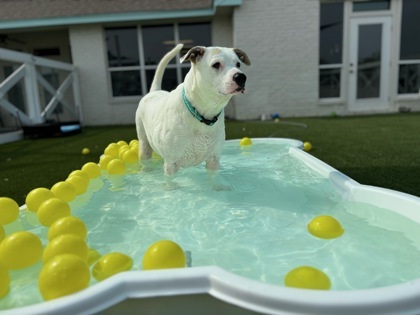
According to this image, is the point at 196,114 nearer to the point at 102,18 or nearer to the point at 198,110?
the point at 198,110

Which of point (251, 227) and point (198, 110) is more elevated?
point (198, 110)


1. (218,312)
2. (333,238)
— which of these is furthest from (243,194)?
(218,312)

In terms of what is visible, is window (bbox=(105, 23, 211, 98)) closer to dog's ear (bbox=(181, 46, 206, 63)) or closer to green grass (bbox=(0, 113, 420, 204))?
green grass (bbox=(0, 113, 420, 204))

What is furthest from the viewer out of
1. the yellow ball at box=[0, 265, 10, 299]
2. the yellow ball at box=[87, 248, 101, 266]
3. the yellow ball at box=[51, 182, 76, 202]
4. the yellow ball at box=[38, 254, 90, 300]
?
the yellow ball at box=[51, 182, 76, 202]

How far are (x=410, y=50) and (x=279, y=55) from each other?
4.43 m

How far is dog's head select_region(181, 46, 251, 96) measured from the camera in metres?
2.38

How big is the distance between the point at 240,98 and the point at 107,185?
8.20m

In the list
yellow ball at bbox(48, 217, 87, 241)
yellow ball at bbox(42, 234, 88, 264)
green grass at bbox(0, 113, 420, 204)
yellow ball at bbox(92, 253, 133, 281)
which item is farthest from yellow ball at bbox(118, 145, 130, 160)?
yellow ball at bbox(92, 253, 133, 281)

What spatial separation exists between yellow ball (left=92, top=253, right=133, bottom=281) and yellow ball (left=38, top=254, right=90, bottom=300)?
0.58 feet

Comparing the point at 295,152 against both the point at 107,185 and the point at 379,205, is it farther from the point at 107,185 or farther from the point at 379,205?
the point at 107,185

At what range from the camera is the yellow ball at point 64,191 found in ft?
8.94

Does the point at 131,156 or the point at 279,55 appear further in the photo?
the point at 279,55

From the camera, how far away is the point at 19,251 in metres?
1.70

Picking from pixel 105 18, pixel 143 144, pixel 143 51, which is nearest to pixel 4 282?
pixel 143 144
